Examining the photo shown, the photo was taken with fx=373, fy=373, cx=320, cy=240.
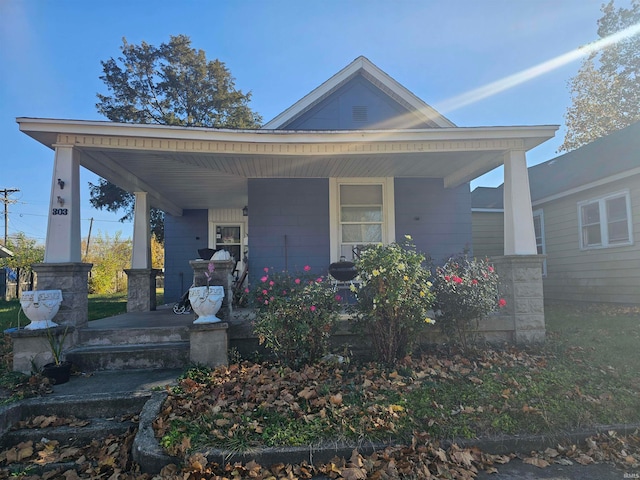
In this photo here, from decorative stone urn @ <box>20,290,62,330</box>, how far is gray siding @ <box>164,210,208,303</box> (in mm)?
5245

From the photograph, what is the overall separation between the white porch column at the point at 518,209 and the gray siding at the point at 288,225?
122 inches

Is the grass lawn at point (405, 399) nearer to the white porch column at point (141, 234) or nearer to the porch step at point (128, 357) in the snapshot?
the porch step at point (128, 357)

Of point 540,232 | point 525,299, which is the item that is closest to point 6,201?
point 540,232

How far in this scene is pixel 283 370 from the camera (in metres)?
4.02

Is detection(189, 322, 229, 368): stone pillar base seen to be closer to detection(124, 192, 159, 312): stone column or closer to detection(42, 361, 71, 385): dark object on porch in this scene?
detection(42, 361, 71, 385): dark object on porch

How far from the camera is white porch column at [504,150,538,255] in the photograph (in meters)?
5.24

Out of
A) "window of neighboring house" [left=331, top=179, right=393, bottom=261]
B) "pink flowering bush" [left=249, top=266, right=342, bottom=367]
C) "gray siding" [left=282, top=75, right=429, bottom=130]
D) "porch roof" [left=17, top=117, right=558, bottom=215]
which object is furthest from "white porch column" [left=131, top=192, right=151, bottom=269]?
"pink flowering bush" [left=249, top=266, right=342, bottom=367]

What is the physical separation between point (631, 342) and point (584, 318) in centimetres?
217

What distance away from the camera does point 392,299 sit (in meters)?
4.00

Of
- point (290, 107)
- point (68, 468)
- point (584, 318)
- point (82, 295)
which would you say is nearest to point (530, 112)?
point (584, 318)

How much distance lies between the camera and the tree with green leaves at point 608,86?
18.9 meters

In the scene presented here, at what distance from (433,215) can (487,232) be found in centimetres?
582

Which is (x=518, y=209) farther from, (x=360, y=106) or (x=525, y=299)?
(x=360, y=106)

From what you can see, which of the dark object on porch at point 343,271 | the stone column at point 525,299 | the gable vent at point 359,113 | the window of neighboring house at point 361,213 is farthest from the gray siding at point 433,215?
the stone column at point 525,299
